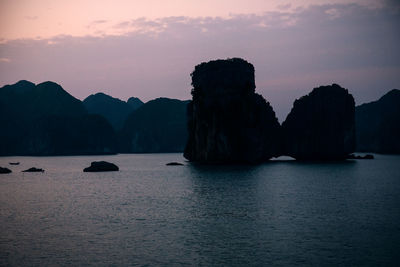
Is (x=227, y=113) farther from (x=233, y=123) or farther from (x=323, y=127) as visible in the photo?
(x=323, y=127)

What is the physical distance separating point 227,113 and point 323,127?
1807 inches

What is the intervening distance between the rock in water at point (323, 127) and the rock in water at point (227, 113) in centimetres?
2895

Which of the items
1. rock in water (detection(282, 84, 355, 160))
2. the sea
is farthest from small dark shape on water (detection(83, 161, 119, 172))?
rock in water (detection(282, 84, 355, 160))

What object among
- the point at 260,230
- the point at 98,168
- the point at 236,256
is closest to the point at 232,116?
the point at 98,168

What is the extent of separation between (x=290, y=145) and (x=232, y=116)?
41.0 metres

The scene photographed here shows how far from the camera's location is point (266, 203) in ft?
169

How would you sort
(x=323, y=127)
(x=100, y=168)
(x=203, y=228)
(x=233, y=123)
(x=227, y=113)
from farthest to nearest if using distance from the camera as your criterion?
(x=323, y=127) → (x=233, y=123) → (x=227, y=113) → (x=100, y=168) → (x=203, y=228)

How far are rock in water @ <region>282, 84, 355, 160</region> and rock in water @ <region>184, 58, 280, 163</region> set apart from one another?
2895 centimetres

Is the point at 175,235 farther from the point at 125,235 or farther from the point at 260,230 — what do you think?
the point at 260,230

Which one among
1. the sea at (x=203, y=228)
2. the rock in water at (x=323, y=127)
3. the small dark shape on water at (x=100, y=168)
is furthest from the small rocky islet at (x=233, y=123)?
the sea at (x=203, y=228)

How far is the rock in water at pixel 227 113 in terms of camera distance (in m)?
130

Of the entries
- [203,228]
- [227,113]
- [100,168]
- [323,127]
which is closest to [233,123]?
[227,113]

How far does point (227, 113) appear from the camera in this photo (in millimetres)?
129375

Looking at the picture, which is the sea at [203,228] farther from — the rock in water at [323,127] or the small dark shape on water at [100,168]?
the rock in water at [323,127]
